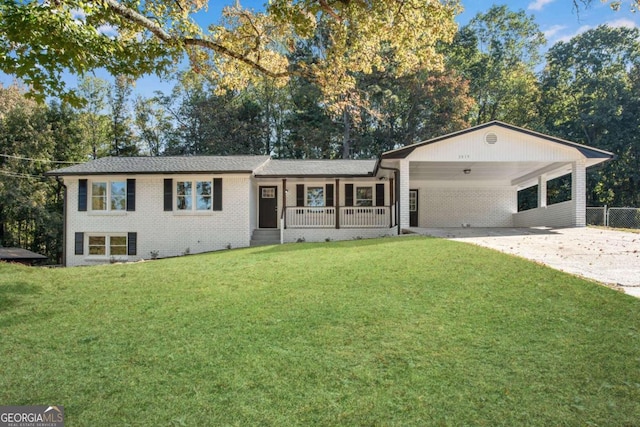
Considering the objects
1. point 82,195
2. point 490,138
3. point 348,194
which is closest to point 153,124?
point 82,195

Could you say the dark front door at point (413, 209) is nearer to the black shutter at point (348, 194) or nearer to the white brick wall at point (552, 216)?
the black shutter at point (348, 194)

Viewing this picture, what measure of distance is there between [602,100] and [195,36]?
30024 mm

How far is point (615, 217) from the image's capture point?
19688 mm

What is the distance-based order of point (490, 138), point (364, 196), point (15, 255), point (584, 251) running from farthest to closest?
point (15, 255)
point (364, 196)
point (490, 138)
point (584, 251)

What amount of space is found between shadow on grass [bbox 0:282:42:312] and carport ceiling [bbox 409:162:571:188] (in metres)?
13.0

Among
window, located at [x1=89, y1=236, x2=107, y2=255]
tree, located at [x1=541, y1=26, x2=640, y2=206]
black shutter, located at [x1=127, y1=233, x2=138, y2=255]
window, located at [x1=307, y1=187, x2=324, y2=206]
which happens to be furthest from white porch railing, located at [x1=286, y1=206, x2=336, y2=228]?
tree, located at [x1=541, y1=26, x2=640, y2=206]

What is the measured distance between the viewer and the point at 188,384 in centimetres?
419

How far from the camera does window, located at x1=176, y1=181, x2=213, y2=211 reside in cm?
1767

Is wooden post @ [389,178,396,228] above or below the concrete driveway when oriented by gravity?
above

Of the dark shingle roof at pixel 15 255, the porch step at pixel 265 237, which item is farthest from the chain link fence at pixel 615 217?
the dark shingle roof at pixel 15 255

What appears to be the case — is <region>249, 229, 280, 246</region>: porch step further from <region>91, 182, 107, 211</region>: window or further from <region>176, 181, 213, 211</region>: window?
<region>91, 182, 107, 211</region>: window

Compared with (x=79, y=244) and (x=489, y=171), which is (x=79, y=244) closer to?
(x=79, y=244)

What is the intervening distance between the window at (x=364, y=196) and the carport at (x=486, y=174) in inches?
87.8

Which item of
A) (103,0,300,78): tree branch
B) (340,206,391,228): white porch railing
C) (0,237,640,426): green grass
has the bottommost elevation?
(0,237,640,426): green grass
